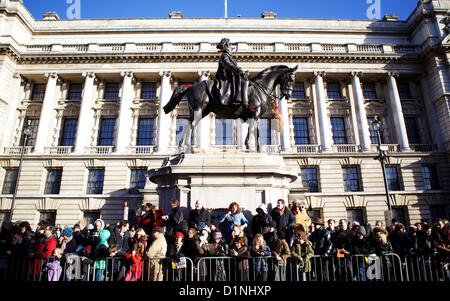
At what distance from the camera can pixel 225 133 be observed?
93.7 feet

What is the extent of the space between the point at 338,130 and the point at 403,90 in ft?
29.0

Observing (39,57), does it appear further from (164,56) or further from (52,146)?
(164,56)

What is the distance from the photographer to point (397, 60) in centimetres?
2892

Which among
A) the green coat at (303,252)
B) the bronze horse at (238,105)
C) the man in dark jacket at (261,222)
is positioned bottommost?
the green coat at (303,252)

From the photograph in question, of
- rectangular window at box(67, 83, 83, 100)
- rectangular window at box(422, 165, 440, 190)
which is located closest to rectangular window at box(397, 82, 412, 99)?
rectangular window at box(422, 165, 440, 190)

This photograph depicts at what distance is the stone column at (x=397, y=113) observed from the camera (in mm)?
26672

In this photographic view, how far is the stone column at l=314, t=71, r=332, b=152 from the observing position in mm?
27000

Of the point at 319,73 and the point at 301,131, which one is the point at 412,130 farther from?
the point at 301,131

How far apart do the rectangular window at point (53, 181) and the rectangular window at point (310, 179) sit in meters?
22.5

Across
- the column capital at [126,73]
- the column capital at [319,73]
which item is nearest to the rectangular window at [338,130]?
the column capital at [319,73]

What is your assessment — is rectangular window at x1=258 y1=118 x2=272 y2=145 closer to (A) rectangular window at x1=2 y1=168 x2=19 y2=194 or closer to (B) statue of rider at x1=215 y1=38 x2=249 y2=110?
(B) statue of rider at x1=215 y1=38 x2=249 y2=110

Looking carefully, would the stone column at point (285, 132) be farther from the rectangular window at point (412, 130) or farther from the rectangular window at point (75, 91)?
the rectangular window at point (75, 91)

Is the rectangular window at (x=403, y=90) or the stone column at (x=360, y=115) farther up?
the rectangular window at (x=403, y=90)

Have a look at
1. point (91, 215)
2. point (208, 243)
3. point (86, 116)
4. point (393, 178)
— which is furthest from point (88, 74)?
point (393, 178)
